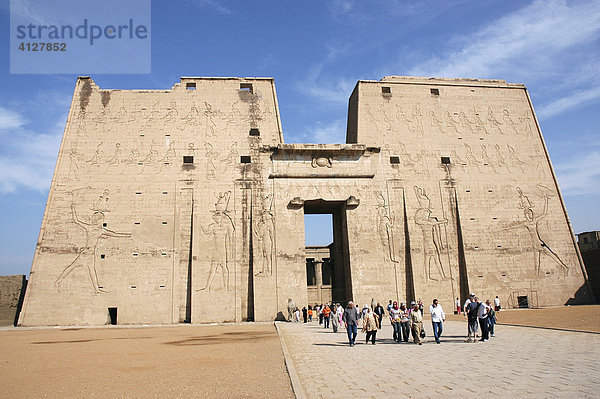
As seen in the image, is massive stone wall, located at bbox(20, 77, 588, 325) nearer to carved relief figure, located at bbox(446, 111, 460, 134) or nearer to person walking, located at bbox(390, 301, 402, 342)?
carved relief figure, located at bbox(446, 111, 460, 134)

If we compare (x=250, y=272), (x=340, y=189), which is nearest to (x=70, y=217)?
(x=250, y=272)

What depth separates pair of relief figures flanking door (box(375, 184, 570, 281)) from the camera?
68.0 feet

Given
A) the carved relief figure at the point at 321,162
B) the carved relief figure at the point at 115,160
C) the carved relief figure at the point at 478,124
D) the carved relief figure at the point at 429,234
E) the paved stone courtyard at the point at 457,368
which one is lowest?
the paved stone courtyard at the point at 457,368

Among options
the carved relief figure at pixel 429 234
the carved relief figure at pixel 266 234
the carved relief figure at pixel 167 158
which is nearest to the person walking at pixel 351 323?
the carved relief figure at pixel 266 234

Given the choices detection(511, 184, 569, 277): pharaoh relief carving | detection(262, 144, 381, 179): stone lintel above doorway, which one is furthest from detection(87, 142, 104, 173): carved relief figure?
detection(511, 184, 569, 277): pharaoh relief carving

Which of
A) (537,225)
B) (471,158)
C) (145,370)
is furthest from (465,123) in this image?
(145,370)

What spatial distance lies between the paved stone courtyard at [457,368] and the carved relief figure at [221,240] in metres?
10.5

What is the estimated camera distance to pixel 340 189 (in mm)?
21219

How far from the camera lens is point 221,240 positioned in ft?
65.6

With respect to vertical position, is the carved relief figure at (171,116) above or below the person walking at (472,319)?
above

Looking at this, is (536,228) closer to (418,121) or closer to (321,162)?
(418,121)

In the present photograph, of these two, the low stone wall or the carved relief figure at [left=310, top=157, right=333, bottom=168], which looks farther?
the carved relief figure at [left=310, top=157, right=333, bottom=168]

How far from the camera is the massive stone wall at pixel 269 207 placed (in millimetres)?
19312

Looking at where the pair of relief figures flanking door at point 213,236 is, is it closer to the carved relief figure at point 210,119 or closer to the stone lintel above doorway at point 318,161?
the stone lintel above doorway at point 318,161
